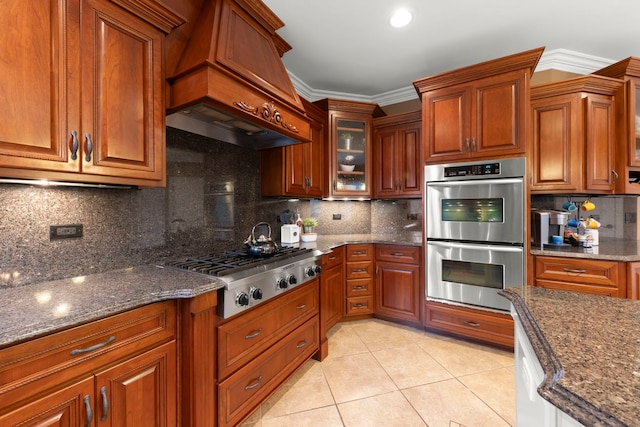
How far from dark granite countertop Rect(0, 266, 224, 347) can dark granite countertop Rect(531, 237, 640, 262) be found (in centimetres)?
270

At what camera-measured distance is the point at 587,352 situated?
617 mm

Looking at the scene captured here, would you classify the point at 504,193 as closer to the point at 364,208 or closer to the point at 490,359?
the point at 490,359

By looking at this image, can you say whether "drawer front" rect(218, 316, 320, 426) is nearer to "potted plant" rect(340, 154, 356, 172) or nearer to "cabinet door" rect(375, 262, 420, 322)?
"cabinet door" rect(375, 262, 420, 322)

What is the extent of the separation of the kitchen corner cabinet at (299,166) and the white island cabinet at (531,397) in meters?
2.05

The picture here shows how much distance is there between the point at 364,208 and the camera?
145 inches

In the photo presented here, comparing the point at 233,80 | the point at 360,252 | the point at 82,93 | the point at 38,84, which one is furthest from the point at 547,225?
the point at 38,84

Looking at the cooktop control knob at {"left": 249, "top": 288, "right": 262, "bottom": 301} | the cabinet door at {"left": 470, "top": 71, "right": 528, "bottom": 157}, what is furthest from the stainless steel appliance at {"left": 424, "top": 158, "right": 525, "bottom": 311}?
the cooktop control knob at {"left": 249, "top": 288, "right": 262, "bottom": 301}

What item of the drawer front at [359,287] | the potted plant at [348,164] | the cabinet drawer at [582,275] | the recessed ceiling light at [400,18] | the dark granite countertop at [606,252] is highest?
the recessed ceiling light at [400,18]

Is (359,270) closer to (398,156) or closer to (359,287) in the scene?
(359,287)

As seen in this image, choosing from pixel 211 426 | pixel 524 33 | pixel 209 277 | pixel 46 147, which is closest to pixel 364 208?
pixel 524 33

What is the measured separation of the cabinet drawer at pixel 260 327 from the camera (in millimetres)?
1419

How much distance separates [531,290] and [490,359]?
5.54 feet

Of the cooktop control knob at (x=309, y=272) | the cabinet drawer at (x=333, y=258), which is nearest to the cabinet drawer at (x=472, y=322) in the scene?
the cabinet drawer at (x=333, y=258)

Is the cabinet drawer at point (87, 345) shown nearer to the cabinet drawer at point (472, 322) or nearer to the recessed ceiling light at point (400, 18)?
the cabinet drawer at point (472, 322)
